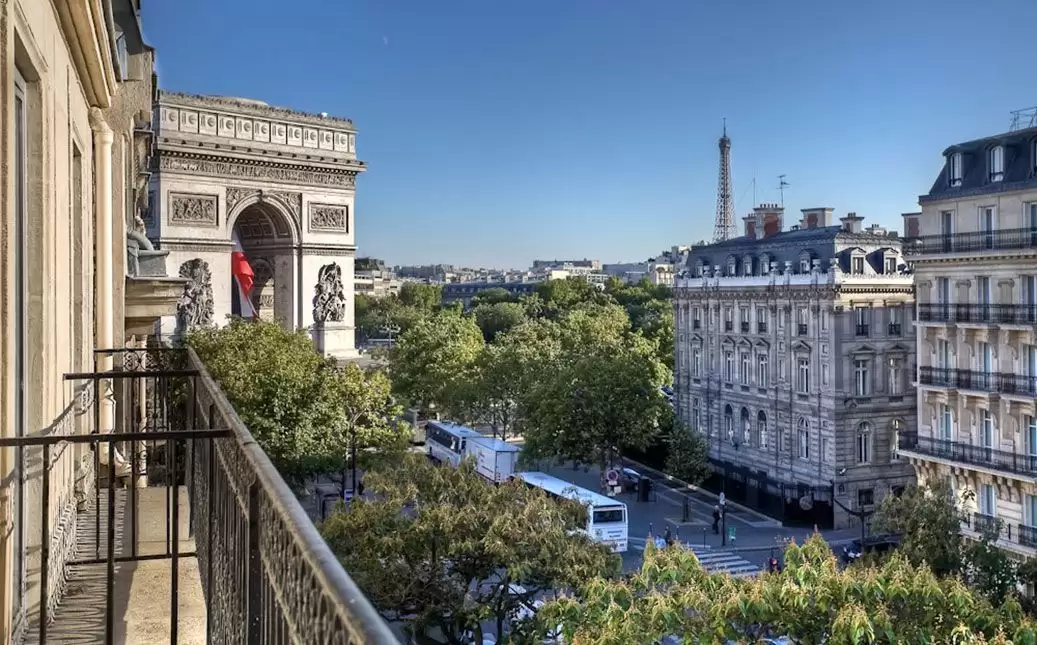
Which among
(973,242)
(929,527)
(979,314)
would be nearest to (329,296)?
(973,242)

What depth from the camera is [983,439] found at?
26.8 metres

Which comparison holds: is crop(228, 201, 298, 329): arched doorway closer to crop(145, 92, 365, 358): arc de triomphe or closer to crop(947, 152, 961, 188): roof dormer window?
crop(145, 92, 365, 358): arc de triomphe

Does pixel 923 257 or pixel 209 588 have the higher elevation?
pixel 923 257

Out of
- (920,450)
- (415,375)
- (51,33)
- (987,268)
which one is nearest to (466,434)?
(415,375)

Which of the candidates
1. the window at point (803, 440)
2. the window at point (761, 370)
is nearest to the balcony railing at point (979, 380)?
the window at point (803, 440)

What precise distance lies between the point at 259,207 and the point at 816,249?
23.4 m

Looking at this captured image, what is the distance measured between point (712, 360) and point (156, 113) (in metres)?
25.7

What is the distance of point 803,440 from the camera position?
37844 millimetres

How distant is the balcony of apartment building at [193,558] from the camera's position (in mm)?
2426

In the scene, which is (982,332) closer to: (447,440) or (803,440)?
(803,440)

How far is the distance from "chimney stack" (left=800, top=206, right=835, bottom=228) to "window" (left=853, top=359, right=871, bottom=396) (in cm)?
894

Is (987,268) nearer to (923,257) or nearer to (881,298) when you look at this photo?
(923,257)

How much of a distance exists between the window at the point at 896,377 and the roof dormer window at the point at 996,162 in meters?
12.0

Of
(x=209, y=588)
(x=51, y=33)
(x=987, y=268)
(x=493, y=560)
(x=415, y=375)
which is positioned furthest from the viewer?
(x=415, y=375)
